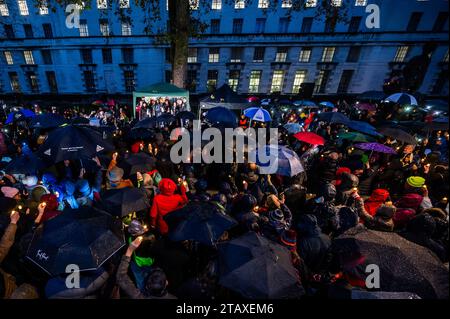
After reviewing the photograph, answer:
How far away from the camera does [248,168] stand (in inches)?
230

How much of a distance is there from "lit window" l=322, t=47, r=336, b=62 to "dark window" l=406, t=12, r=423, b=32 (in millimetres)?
9669

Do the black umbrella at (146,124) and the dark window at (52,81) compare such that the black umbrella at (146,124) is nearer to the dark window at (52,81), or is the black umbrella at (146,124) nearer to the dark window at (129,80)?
the dark window at (129,80)

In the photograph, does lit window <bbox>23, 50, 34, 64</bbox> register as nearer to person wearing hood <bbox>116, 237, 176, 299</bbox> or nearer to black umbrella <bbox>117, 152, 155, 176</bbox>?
black umbrella <bbox>117, 152, 155, 176</bbox>

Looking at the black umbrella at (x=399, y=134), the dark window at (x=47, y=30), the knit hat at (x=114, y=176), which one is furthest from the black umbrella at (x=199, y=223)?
the dark window at (x=47, y=30)

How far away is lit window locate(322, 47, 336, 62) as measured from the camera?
91.2ft

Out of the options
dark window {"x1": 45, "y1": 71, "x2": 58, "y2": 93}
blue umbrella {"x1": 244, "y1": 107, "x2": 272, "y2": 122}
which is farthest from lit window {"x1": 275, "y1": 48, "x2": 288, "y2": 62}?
dark window {"x1": 45, "y1": 71, "x2": 58, "y2": 93}

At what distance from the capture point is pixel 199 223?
11.0ft

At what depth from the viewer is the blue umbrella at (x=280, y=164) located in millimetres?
5397

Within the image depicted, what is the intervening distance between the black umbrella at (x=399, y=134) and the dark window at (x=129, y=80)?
29.8 metres

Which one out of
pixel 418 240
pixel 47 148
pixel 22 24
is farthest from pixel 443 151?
pixel 22 24

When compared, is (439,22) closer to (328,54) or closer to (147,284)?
(328,54)

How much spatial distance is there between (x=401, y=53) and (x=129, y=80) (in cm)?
3618

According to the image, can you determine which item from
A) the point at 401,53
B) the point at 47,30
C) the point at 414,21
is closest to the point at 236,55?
the point at 401,53
